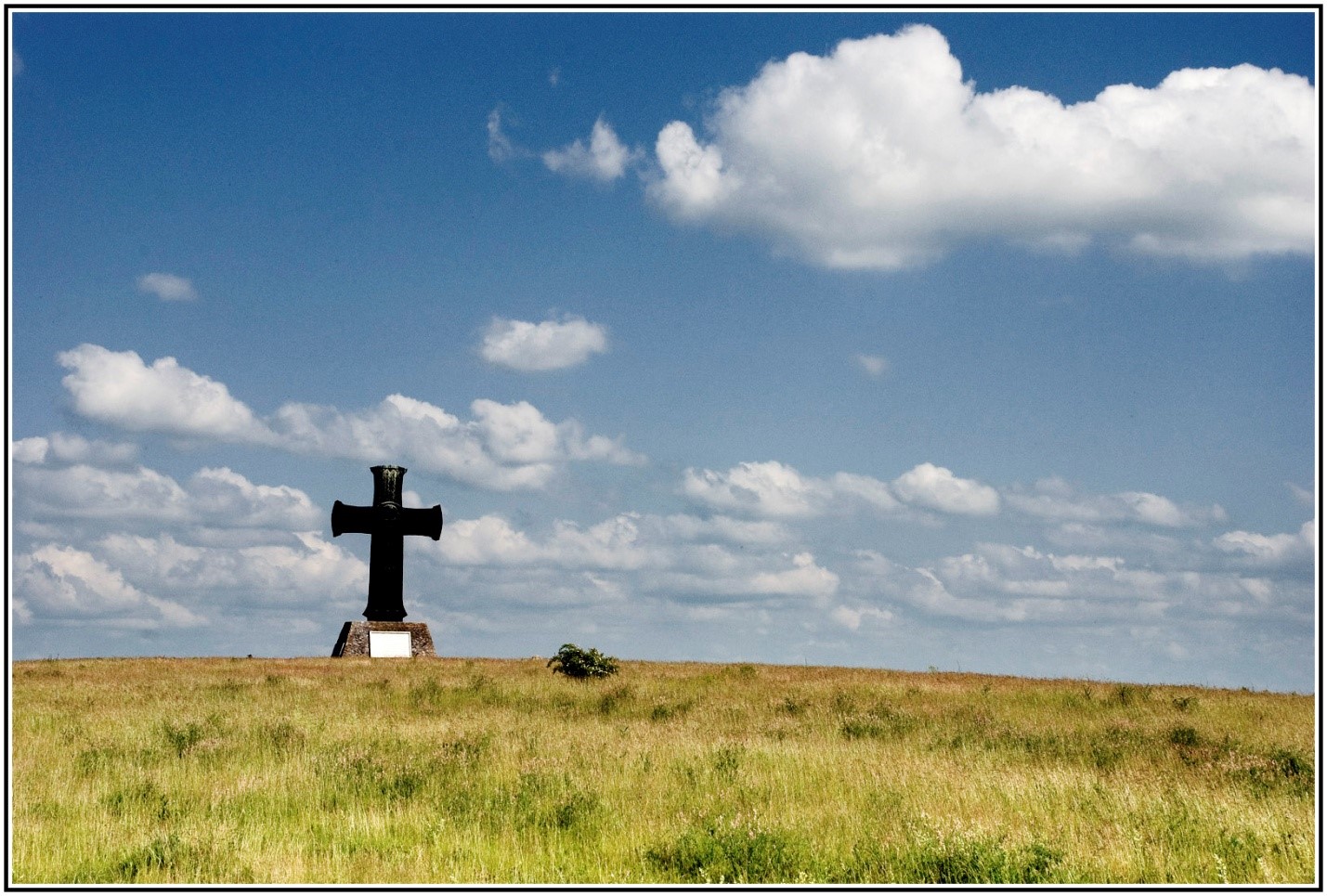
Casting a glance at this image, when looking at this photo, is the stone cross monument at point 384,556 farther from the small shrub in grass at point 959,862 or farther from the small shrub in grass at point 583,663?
the small shrub in grass at point 959,862

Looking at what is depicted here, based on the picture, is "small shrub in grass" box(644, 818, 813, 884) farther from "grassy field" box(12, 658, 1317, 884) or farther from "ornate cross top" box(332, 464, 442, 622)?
"ornate cross top" box(332, 464, 442, 622)

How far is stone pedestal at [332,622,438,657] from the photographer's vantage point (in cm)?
3544

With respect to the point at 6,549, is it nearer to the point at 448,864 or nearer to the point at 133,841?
the point at 133,841

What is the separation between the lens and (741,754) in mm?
14656

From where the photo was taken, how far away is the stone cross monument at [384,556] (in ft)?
117

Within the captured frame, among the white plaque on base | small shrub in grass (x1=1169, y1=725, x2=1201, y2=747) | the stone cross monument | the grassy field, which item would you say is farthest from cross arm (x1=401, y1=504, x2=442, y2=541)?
small shrub in grass (x1=1169, y1=725, x2=1201, y2=747)

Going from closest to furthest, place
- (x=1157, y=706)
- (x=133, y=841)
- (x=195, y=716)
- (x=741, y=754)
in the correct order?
(x=133, y=841) < (x=741, y=754) < (x=195, y=716) < (x=1157, y=706)

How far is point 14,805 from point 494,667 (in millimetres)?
19449

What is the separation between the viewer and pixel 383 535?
36.0 metres

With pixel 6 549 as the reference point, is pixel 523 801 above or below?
below

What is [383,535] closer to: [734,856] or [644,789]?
[644,789]

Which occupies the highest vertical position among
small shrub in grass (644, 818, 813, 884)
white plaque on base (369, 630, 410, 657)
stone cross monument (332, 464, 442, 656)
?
stone cross monument (332, 464, 442, 656)

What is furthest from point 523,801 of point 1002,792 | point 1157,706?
point 1157,706

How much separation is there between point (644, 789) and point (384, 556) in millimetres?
25251
